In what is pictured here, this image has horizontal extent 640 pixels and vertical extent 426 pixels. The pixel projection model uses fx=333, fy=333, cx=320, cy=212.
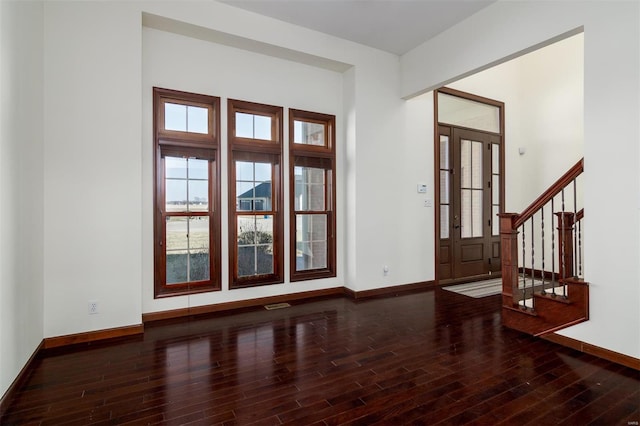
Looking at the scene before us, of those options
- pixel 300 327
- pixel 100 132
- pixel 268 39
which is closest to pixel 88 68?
pixel 100 132

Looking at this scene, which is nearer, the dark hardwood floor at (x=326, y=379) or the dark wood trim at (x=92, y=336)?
the dark hardwood floor at (x=326, y=379)

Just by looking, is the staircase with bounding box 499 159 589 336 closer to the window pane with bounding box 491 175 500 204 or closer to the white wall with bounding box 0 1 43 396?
the window pane with bounding box 491 175 500 204

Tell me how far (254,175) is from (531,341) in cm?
364

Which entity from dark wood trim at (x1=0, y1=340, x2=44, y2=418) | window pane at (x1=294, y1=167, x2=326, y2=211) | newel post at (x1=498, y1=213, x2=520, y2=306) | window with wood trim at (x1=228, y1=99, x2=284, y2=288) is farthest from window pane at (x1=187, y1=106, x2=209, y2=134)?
newel post at (x1=498, y1=213, x2=520, y2=306)

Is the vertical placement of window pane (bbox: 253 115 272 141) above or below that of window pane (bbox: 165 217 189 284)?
above

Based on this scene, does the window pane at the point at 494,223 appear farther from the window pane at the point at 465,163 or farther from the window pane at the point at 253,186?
the window pane at the point at 253,186

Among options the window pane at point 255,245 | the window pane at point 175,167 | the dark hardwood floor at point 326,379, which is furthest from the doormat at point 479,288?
the window pane at point 175,167

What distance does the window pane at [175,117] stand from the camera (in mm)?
3938

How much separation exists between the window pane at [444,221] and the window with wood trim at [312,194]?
1.99 metres

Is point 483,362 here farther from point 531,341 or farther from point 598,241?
point 598,241

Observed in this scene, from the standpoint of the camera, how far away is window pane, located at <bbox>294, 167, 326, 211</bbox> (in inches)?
189

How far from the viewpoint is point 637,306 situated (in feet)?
8.72

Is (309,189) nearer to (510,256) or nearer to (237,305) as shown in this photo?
(237,305)

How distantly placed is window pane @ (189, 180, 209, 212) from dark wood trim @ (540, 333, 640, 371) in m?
3.99
